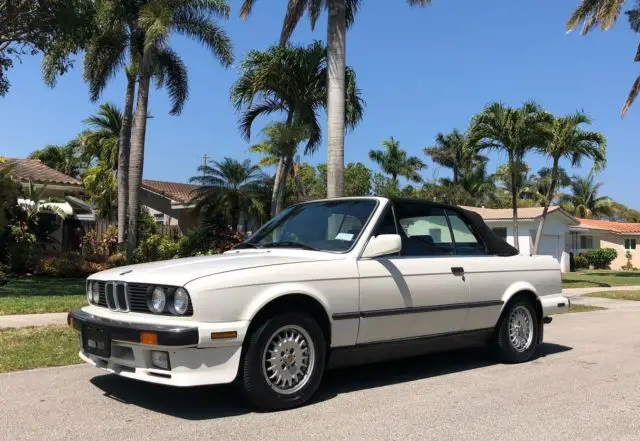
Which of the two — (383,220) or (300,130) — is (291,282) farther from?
(300,130)

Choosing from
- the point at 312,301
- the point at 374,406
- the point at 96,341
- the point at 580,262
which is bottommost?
the point at 374,406

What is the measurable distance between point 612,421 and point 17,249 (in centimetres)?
1783

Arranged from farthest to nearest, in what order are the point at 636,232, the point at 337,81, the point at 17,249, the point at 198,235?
the point at 636,232, the point at 198,235, the point at 17,249, the point at 337,81

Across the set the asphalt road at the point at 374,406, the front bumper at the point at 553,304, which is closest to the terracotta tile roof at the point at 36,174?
the asphalt road at the point at 374,406

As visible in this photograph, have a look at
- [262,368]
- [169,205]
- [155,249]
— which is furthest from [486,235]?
[169,205]

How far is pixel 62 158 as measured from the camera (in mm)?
42344

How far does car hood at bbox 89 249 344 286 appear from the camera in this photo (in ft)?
15.7

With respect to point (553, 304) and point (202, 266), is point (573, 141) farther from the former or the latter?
point (202, 266)

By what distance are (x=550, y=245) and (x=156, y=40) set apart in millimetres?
23296

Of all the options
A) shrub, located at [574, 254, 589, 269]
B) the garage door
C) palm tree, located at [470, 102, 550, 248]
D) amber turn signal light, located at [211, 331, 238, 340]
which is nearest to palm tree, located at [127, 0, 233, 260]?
palm tree, located at [470, 102, 550, 248]

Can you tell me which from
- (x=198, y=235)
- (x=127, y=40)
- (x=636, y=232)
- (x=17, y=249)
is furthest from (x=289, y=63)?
(x=636, y=232)

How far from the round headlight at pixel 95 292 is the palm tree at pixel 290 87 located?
10708 millimetres

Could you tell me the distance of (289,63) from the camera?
15695mm

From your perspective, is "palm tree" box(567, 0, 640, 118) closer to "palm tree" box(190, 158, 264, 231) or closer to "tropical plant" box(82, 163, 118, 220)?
"palm tree" box(190, 158, 264, 231)
